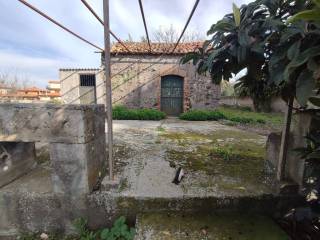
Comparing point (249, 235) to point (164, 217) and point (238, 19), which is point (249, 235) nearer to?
point (164, 217)

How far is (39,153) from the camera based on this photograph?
2836 mm

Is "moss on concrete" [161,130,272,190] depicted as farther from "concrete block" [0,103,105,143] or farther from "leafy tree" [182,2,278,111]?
"concrete block" [0,103,105,143]

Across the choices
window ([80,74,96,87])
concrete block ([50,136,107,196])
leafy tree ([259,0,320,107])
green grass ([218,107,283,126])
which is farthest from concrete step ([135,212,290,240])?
window ([80,74,96,87])

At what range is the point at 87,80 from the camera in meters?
10.8

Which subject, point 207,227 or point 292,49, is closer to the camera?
point 292,49

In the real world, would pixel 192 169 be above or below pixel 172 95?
below

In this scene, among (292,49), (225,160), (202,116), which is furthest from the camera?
(202,116)

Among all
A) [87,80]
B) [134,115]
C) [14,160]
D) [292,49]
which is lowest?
[14,160]

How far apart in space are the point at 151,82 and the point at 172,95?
1165 mm

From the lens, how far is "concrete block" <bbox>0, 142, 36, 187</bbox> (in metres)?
1.90

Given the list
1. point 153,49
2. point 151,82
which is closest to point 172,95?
point 151,82

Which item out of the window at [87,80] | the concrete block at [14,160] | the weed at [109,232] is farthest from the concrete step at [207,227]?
the window at [87,80]

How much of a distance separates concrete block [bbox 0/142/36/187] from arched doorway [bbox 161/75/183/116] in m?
7.81

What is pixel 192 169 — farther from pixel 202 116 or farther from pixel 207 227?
pixel 202 116
